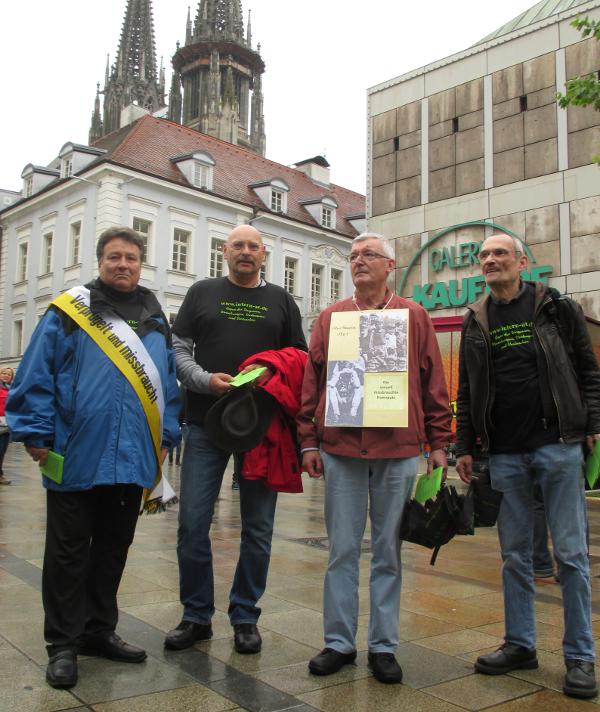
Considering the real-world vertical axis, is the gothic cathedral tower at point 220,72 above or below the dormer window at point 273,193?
above

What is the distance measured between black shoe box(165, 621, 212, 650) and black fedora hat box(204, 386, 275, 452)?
0.92m

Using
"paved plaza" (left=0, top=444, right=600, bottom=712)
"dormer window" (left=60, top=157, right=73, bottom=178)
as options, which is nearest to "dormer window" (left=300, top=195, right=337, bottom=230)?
"dormer window" (left=60, top=157, right=73, bottom=178)

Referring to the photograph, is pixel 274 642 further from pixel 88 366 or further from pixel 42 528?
pixel 42 528

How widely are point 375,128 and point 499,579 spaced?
2023 cm

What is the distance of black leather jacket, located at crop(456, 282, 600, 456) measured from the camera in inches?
142

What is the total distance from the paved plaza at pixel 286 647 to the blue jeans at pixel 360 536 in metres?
0.23

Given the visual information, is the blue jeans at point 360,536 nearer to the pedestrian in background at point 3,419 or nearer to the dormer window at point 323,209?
the pedestrian in background at point 3,419

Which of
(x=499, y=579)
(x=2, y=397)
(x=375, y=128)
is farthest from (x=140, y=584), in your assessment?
(x=375, y=128)

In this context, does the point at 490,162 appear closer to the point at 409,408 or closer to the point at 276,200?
the point at 409,408

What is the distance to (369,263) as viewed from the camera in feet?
12.9

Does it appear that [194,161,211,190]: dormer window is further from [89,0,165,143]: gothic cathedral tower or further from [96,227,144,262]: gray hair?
[89,0,165,143]: gothic cathedral tower

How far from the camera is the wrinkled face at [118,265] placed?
3967 mm

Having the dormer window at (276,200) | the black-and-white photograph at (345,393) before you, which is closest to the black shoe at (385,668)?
the black-and-white photograph at (345,393)

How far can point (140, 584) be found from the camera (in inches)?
209
